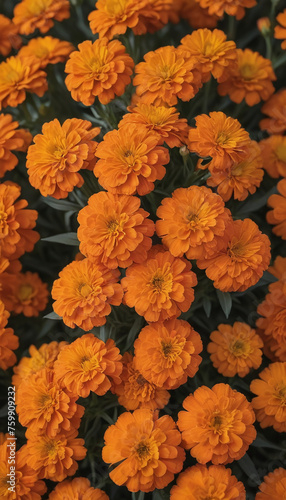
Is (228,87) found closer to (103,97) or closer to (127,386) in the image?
(103,97)

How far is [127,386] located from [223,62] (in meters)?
0.71

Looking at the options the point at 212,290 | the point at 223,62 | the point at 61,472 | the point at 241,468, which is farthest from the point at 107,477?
the point at 223,62

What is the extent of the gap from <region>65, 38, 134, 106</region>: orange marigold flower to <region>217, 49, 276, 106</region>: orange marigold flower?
29 centimetres

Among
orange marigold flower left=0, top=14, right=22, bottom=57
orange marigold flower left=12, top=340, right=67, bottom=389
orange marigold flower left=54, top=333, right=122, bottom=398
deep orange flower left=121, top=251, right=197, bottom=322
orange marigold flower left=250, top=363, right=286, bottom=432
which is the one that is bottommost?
orange marigold flower left=250, top=363, right=286, bottom=432

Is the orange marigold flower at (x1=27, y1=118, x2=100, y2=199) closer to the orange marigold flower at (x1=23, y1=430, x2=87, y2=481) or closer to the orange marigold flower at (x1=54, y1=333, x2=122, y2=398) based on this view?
the orange marigold flower at (x1=54, y1=333, x2=122, y2=398)

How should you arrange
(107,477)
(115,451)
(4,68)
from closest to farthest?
(115,451), (107,477), (4,68)

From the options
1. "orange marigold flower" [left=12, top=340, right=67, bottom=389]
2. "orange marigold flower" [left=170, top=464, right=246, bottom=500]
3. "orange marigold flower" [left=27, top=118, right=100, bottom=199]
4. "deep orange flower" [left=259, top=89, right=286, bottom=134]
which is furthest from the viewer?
"deep orange flower" [left=259, top=89, right=286, bottom=134]

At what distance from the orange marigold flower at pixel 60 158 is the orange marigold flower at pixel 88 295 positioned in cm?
16

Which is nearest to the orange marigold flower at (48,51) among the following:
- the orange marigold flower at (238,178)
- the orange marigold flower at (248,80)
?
the orange marigold flower at (248,80)

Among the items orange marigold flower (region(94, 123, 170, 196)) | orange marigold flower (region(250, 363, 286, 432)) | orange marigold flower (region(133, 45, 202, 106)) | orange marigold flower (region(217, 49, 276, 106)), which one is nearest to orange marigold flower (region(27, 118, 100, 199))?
orange marigold flower (region(94, 123, 170, 196))

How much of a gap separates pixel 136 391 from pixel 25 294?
1.35 feet

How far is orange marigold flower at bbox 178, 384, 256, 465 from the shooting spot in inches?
34.3

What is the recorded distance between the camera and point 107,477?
999mm

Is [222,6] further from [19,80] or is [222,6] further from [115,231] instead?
[115,231]
